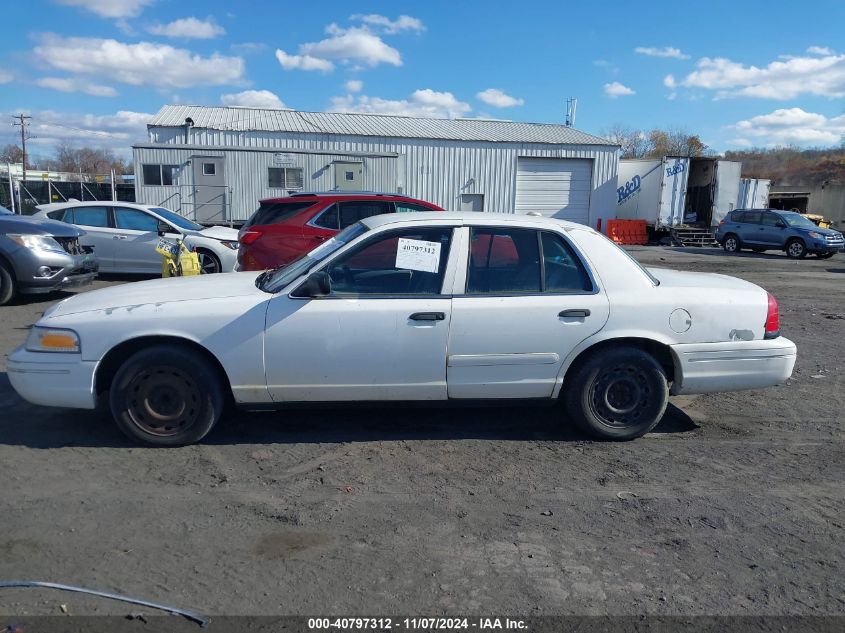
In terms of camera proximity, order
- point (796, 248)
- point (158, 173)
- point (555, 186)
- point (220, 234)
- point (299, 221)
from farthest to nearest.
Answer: point (555, 186) → point (796, 248) → point (158, 173) → point (220, 234) → point (299, 221)

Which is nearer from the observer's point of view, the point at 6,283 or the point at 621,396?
the point at 621,396

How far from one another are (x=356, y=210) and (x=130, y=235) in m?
4.90

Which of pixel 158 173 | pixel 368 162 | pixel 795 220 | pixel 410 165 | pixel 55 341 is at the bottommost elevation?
pixel 55 341

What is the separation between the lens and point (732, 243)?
25078mm

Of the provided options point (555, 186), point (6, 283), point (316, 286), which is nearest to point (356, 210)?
point (6, 283)

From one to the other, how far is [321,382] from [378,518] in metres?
1.18

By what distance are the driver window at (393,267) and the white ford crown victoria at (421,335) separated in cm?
1

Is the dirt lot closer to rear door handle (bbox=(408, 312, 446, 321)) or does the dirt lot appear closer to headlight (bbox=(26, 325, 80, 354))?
headlight (bbox=(26, 325, 80, 354))

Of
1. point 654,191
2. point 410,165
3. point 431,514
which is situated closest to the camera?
point 431,514

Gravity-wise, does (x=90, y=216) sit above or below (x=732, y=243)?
above

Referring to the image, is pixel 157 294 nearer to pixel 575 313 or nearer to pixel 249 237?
pixel 575 313

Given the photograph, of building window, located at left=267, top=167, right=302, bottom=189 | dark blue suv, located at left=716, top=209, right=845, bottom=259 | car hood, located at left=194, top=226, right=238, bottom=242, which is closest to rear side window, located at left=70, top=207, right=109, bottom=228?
car hood, located at left=194, top=226, right=238, bottom=242

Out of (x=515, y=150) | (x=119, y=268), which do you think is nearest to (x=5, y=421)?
(x=119, y=268)

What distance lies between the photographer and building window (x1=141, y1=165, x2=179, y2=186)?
21.4 meters
